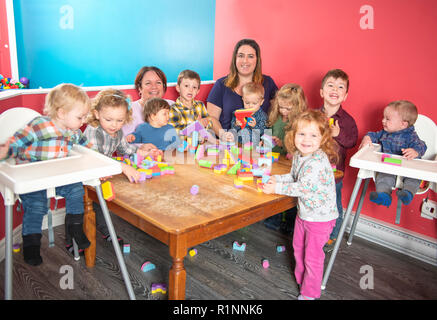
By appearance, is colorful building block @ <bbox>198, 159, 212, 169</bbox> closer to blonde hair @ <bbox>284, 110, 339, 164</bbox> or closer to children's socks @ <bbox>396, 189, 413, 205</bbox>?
blonde hair @ <bbox>284, 110, 339, 164</bbox>

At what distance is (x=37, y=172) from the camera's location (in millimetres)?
1513

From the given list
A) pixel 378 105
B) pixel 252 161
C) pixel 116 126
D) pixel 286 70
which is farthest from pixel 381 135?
pixel 116 126

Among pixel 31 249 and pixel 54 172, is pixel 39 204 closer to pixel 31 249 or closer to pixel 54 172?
pixel 31 249

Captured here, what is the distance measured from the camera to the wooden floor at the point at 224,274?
6.70 feet

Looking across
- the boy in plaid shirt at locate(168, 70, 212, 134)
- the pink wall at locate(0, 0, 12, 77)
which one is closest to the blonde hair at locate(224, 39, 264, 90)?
Answer: the boy in plaid shirt at locate(168, 70, 212, 134)

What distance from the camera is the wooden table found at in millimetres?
1534

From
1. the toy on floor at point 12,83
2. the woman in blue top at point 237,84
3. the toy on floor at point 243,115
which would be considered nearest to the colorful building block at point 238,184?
the toy on floor at point 243,115

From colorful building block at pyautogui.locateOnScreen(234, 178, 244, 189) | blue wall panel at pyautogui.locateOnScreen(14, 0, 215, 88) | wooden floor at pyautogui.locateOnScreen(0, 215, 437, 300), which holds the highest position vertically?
blue wall panel at pyautogui.locateOnScreen(14, 0, 215, 88)

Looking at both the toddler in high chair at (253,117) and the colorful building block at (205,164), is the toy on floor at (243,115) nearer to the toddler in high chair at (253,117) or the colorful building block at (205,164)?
the toddler in high chair at (253,117)

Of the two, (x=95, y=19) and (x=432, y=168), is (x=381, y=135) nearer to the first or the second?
(x=432, y=168)

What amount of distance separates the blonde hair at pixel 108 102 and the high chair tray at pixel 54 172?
47 cm

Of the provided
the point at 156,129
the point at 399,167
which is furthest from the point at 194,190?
the point at 399,167

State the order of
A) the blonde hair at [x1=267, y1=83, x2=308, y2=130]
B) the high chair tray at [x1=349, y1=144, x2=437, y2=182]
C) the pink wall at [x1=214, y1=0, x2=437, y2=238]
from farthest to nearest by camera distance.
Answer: the blonde hair at [x1=267, y1=83, x2=308, y2=130] → the pink wall at [x1=214, y1=0, x2=437, y2=238] → the high chair tray at [x1=349, y1=144, x2=437, y2=182]

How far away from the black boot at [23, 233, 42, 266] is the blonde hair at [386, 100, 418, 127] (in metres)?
2.24
